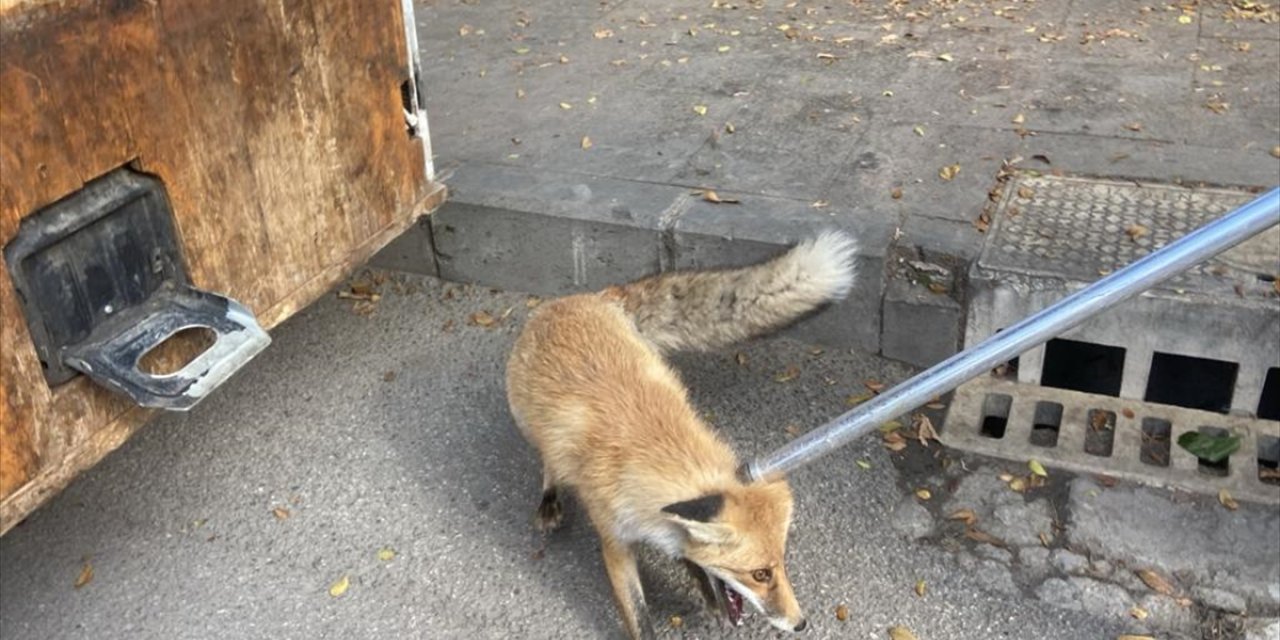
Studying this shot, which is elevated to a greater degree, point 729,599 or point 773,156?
point 773,156

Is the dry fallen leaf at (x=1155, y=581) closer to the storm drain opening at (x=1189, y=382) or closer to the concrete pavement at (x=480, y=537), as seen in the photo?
the concrete pavement at (x=480, y=537)

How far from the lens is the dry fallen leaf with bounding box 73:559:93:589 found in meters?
3.61

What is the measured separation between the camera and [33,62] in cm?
259

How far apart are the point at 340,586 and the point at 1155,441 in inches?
111

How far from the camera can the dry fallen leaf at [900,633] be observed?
3.20 metres

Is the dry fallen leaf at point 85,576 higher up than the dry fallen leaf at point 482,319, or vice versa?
the dry fallen leaf at point 482,319

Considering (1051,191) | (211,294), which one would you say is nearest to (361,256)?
(211,294)

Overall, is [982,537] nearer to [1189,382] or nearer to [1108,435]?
[1108,435]

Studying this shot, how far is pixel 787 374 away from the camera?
4.39m

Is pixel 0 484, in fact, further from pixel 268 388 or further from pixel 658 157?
pixel 658 157

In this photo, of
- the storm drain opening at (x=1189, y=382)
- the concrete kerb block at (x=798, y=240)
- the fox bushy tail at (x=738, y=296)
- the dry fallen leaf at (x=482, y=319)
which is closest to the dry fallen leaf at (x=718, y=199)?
the concrete kerb block at (x=798, y=240)

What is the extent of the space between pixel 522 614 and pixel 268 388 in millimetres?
1768

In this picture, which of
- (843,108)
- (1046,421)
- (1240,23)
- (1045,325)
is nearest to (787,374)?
(1046,421)

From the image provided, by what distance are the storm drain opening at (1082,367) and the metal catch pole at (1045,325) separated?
1691mm
